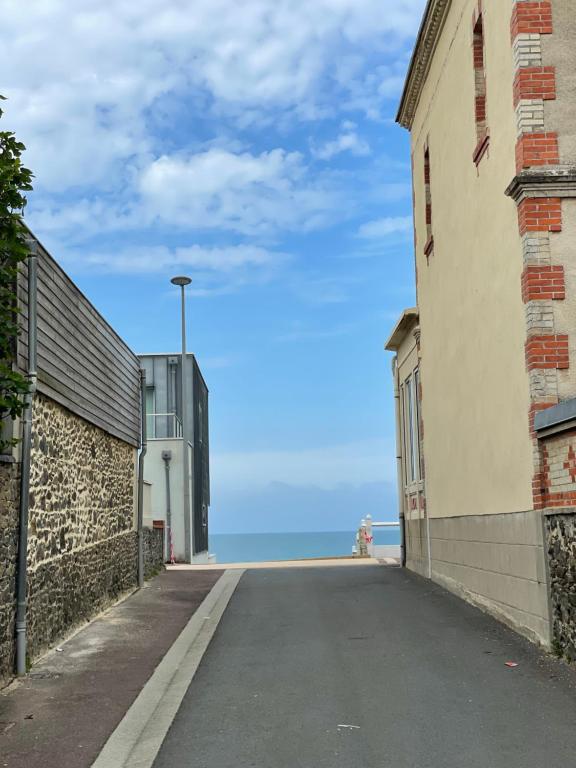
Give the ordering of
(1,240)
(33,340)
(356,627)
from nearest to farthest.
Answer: (1,240) → (33,340) → (356,627)

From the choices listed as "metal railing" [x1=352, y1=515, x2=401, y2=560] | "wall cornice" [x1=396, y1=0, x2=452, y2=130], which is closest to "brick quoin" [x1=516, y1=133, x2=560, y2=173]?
Result: "wall cornice" [x1=396, y1=0, x2=452, y2=130]

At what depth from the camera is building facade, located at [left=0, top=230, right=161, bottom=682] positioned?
361 inches

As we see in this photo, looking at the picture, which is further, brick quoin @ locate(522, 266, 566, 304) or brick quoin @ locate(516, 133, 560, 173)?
brick quoin @ locate(516, 133, 560, 173)

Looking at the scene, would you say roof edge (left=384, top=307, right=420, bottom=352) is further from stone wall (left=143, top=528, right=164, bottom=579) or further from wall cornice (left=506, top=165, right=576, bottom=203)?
wall cornice (left=506, top=165, right=576, bottom=203)

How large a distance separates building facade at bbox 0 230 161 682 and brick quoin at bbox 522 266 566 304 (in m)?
5.59

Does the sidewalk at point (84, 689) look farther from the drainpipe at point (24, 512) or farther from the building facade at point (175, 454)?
the building facade at point (175, 454)

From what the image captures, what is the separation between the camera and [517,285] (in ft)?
35.0

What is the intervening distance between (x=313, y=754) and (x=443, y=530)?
32.7ft

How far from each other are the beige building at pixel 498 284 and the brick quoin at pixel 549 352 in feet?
0.04

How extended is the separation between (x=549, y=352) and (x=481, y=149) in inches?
142

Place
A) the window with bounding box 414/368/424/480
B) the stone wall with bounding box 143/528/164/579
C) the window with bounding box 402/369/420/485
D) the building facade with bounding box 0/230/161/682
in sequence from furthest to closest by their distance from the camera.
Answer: the window with bounding box 402/369/420/485
the window with bounding box 414/368/424/480
the stone wall with bounding box 143/528/164/579
the building facade with bounding box 0/230/161/682

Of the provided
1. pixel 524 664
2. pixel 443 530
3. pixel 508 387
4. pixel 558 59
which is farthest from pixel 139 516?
pixel 558 59

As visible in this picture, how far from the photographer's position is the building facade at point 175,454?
30312 mm

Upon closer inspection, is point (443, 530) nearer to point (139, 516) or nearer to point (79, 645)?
point (139, 516)
